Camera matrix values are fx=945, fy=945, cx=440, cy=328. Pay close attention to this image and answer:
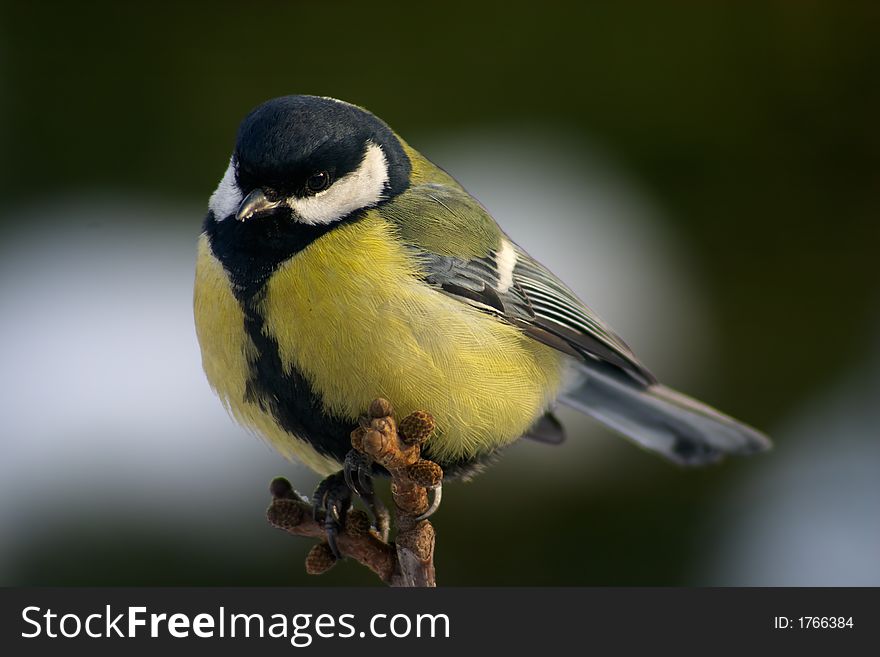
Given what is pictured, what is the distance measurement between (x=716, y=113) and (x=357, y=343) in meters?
2.03

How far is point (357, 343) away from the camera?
1568 mm

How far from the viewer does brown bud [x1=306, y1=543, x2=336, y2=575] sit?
1.61 metres

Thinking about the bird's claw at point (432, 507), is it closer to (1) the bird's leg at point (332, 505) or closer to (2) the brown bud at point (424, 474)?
(2) the brown bud at point (424, 474)

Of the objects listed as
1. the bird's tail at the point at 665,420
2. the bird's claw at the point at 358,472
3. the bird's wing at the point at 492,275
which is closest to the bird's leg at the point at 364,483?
the bird's claw at the point at 358,472

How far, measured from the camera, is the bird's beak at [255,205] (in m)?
1.54

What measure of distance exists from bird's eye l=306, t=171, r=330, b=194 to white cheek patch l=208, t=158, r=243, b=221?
119mm

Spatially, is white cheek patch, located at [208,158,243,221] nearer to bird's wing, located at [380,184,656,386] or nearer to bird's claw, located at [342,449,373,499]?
bird's wing, located at [380,184,656,386]

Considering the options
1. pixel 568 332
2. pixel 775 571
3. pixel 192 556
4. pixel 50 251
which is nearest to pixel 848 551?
pixel 775 571

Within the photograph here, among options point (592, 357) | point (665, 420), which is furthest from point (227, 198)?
point (665, 420)

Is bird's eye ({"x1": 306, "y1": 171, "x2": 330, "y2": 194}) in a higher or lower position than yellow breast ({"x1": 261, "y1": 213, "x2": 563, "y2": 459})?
higher

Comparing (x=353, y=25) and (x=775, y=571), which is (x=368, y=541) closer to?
(x=775, y=571)

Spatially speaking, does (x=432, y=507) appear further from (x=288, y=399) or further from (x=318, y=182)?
(x=318, y=182)

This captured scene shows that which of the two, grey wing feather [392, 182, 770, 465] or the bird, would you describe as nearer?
the bird

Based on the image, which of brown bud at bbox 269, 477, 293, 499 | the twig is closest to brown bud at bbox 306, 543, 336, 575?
the twig
